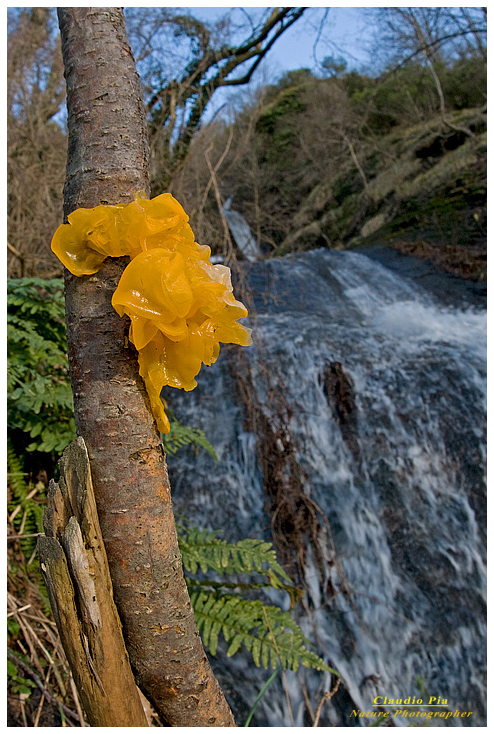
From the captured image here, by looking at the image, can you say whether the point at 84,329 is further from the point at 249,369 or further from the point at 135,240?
the point at 249,369

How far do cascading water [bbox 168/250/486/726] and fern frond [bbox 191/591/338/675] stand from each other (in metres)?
0.73

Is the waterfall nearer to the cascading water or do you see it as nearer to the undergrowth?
the cascading water

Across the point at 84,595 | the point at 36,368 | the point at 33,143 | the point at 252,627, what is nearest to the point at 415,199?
the point at 33,143

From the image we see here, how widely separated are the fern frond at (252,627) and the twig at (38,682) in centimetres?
49

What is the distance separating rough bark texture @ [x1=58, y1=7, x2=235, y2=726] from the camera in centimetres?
81

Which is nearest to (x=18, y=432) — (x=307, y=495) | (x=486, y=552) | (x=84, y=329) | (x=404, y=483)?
(x=84, y=329)

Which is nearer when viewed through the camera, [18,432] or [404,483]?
[18,432]

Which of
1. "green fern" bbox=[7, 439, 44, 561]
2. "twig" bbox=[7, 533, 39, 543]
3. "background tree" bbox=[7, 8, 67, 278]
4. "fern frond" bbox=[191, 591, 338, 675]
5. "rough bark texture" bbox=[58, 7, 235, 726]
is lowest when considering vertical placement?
"fern frond" bbox=[191, 591, 338, 675]

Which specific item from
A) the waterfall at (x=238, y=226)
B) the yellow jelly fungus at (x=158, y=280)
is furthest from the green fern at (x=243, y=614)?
the waterfall at (x=238, y=226)

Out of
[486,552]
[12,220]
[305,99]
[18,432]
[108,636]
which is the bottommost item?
[486,552]

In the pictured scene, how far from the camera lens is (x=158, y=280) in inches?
30.5

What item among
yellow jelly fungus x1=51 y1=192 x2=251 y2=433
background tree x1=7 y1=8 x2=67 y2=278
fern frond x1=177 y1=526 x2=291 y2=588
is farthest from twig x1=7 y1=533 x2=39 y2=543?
background tree x1=7 y1=8 x2=67 y2=278

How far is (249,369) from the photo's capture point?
356cm

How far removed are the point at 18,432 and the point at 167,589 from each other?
1584 mm
